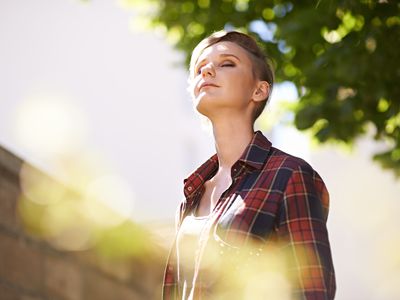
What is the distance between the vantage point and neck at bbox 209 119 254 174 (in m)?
3.44

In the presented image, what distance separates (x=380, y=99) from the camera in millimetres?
7891

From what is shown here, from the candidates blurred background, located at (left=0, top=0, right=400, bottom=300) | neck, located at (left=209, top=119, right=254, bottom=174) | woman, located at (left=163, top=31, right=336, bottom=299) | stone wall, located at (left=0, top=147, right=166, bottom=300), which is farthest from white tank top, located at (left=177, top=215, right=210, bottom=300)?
blurred background, located at (left=0, top=0, right=400, bottom=300)

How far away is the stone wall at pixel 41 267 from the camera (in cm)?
670

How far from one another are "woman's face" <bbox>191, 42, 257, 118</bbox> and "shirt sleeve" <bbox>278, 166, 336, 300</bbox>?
1.37 feet

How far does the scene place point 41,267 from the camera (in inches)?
280

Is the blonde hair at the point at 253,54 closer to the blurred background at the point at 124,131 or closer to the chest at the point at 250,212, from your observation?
the chest at the point at 250,212

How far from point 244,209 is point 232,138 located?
0.44 metres

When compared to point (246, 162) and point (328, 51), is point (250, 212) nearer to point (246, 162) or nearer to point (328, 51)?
point (246, 162)

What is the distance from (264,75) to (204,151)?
2622 cm

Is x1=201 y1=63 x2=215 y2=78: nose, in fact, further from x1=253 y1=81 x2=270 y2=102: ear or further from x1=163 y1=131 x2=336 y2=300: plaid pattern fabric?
x1=163 y1=131 x2=336 y2=300: plaid pattern fabric

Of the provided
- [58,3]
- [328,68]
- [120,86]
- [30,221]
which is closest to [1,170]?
[30,221]

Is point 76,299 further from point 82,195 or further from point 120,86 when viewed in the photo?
point 120,86

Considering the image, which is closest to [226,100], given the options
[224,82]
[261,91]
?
[224,82]

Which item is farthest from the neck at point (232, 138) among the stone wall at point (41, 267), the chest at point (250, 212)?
the stone wall at point (41, 267)
